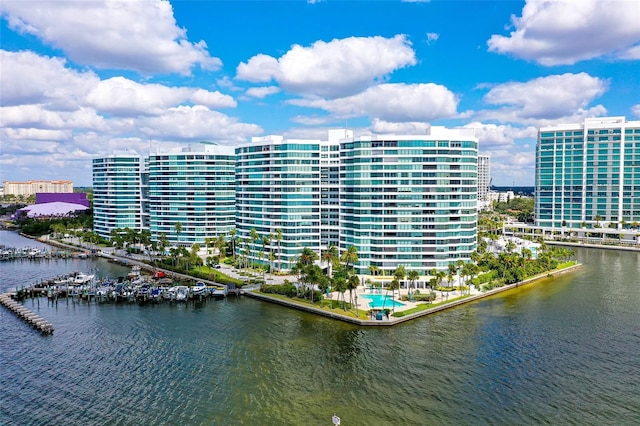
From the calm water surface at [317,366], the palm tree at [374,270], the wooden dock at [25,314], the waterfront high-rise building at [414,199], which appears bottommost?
the calm water surface at [317,366]

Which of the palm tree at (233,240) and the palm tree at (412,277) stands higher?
the palm tree at (233,240)

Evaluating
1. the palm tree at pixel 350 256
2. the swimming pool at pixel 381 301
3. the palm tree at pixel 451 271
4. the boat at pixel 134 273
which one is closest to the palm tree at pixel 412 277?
the swimming pool at pixel 381 301

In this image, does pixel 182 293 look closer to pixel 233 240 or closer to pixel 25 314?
pixel 25 314

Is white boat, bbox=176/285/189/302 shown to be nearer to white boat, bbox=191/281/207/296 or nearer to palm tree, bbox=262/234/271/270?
white boat, bbox=191/281/207/296

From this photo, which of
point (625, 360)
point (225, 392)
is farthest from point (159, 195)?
point (625, 360)

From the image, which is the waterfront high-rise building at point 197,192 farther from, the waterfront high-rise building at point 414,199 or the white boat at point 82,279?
the waterfront high-rise building at point 414,199

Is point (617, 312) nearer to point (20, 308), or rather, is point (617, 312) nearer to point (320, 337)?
point (320, 337)
